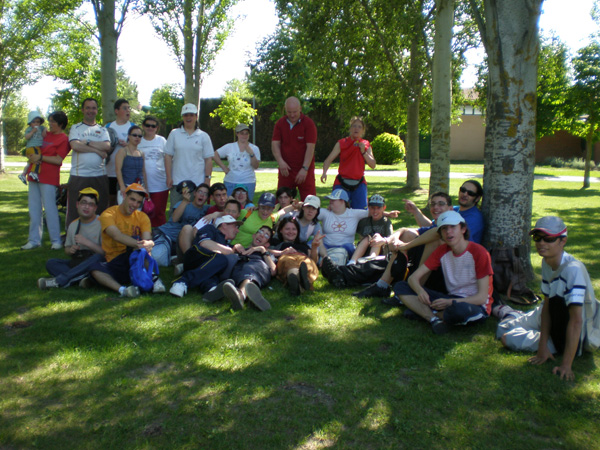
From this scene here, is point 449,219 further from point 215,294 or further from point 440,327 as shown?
point 215,294

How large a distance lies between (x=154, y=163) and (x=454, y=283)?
4657 mm

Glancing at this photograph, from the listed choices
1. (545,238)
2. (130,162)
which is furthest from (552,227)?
(130,162)

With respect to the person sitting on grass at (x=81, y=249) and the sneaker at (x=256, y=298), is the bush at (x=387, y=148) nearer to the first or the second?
the person sitting on grass at (x=81, y=249)

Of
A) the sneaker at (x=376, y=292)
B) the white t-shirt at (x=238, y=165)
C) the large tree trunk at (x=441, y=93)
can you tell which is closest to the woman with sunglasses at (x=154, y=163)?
the white t-shirt at (x=238, y=165)

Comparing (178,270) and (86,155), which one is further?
(86,155)

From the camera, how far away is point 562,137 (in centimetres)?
3484

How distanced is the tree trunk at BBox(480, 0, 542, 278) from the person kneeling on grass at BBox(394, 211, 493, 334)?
128 centimetres

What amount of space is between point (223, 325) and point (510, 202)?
3399 millimetres

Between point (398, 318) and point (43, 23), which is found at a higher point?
point (43, 23)

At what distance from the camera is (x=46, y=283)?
213 inches

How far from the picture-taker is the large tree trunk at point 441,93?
9.99m

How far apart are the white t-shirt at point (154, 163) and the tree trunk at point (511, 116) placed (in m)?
4.45

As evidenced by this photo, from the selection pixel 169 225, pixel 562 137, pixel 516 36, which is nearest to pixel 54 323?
pixel 169 225

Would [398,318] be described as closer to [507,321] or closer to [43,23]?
[507,321]
